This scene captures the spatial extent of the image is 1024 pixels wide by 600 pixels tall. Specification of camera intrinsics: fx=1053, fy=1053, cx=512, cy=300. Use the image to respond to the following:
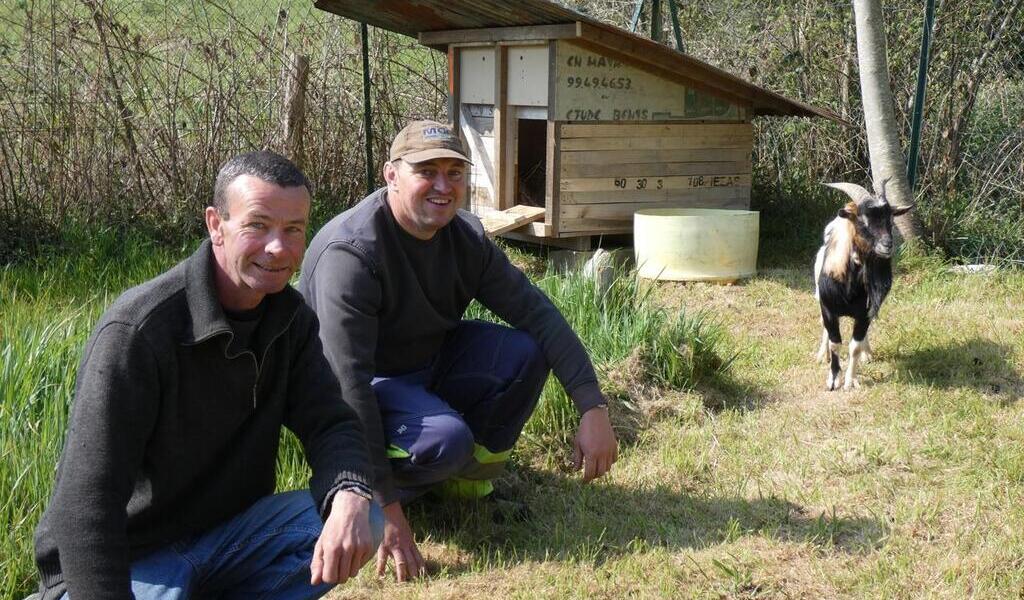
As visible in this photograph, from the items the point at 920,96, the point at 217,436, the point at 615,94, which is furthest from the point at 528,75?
the point at 217,436

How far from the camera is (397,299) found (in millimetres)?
3818

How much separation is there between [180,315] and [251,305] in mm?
209

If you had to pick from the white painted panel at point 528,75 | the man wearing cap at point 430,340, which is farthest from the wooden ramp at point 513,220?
the man wearing cap at point 430,340

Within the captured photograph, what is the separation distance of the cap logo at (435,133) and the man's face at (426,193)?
84 millimetres

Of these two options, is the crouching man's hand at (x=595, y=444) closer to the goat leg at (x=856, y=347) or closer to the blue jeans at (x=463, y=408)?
the blue jeans at (x=463, y=408)

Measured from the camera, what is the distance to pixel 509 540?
13.0 ft

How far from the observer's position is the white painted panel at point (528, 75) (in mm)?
7773

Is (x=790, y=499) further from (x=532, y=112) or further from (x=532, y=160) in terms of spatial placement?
(x=532, y=160)

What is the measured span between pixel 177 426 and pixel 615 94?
19.3 feet

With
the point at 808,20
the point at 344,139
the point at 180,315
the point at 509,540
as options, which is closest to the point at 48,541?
the point at 180,315

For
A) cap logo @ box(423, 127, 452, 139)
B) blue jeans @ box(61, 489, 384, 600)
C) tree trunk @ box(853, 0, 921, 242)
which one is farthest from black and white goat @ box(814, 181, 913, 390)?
blue jeans @ box(61, 489, 384, 600)

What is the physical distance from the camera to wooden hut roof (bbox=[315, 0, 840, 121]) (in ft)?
24.1

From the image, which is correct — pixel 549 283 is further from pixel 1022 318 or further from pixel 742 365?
pixel 1022 318

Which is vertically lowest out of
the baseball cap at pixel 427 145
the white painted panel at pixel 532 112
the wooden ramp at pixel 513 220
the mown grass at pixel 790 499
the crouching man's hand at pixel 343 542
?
the mown grass at pixel 790 499
